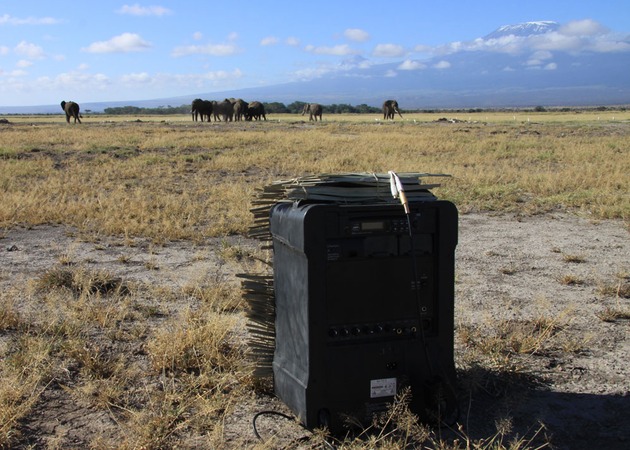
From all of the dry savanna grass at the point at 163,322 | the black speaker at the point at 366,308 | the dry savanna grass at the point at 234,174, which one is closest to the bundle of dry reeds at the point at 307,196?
the black speaker at the point at 366,308

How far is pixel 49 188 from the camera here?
13.7 metres

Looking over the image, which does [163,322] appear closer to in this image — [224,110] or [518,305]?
[518,305]

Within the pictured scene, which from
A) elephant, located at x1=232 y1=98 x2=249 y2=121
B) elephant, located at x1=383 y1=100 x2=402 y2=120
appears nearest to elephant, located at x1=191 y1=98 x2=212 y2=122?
elephant, located at x1=232 y1=98 x2=249 y2=121

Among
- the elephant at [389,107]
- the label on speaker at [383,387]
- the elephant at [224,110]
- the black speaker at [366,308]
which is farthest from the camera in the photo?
the elephant at [389,107]

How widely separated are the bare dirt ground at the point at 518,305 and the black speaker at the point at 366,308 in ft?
1.08

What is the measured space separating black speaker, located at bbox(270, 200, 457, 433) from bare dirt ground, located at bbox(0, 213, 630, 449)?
330mm

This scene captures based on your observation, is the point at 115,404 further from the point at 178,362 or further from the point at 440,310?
the point at 440,310

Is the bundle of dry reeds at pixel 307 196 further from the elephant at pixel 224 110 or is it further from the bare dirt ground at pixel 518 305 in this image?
the elephant at pixel 224 110

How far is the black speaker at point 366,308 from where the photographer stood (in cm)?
357

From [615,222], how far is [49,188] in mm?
10321

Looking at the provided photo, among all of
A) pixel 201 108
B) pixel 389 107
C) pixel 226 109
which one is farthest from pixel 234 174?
pixel 389 107

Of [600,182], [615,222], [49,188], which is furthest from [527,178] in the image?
[49,188]

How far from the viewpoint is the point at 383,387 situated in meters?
3.74

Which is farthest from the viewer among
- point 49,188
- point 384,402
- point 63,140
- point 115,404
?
point 63,140
